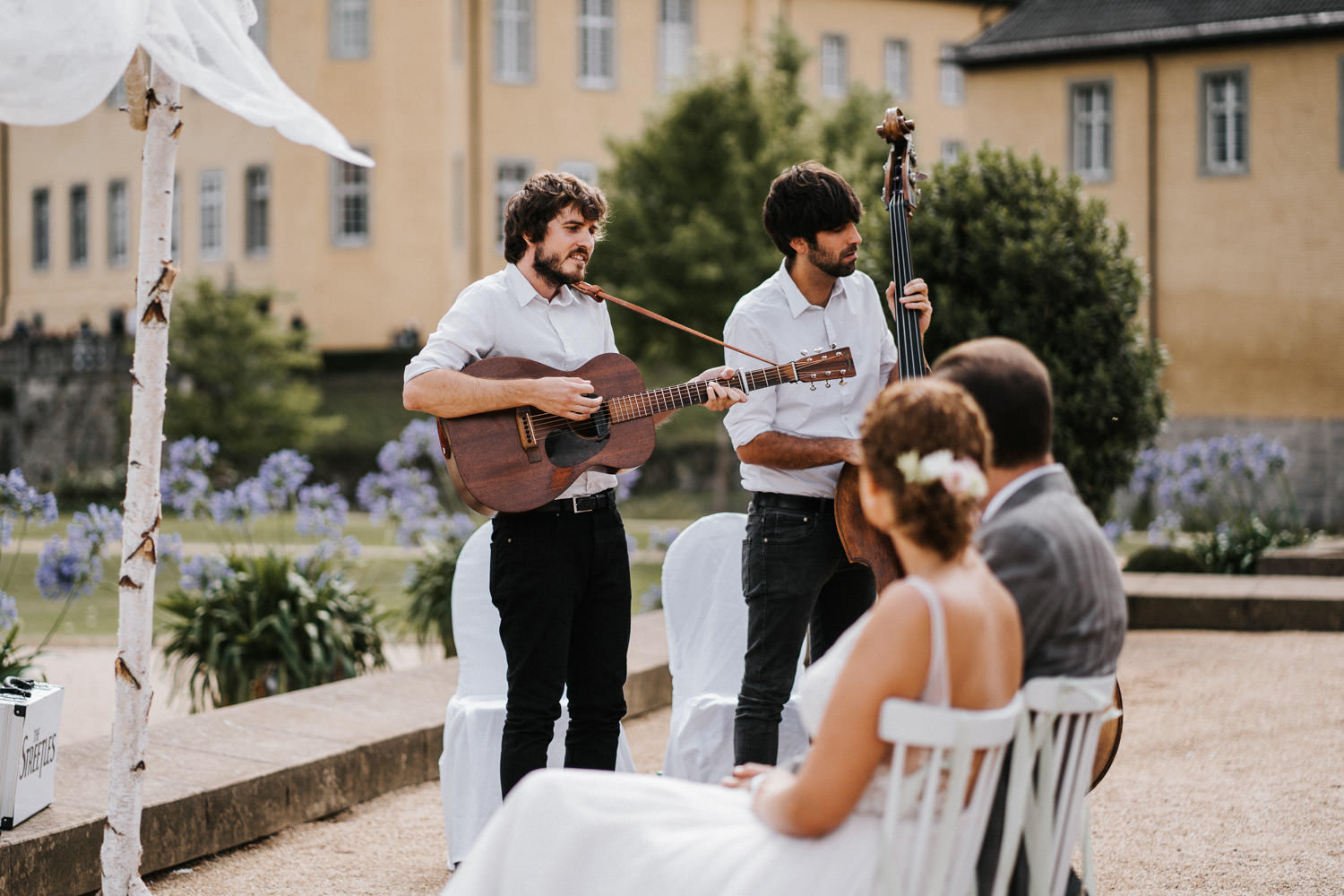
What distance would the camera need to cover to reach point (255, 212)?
1422 inches

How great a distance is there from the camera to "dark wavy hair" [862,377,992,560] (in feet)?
8.69

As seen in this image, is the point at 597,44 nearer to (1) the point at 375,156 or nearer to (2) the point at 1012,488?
(1) the point at 375,156

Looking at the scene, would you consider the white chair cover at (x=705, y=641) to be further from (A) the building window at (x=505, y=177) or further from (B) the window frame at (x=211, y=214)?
(B) the window frame at (x=211, y=214)

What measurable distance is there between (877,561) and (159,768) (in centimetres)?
262

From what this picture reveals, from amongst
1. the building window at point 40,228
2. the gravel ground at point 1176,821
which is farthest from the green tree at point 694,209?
the gravel ground at point 1176,821

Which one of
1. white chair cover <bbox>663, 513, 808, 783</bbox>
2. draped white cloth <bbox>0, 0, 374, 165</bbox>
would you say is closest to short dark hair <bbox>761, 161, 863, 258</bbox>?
white chair cover <bbox>663, 513, 808, 783</bbox>

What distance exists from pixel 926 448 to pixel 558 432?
1.90 metres

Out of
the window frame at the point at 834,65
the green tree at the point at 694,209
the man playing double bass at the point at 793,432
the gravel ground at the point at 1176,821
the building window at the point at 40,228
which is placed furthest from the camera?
the window frame at the point at 834,65

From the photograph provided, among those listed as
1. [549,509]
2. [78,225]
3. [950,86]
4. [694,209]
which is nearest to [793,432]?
[549,509]

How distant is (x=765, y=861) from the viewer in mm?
2725

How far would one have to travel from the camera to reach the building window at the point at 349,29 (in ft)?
112

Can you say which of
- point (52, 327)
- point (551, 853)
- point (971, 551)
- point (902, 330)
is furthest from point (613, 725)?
point (52, 327)

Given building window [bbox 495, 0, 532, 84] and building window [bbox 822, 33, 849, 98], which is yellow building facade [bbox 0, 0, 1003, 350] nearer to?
building window [bbox 495, 0, 532, 84]

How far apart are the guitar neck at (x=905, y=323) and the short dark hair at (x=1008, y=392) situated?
134 cm
